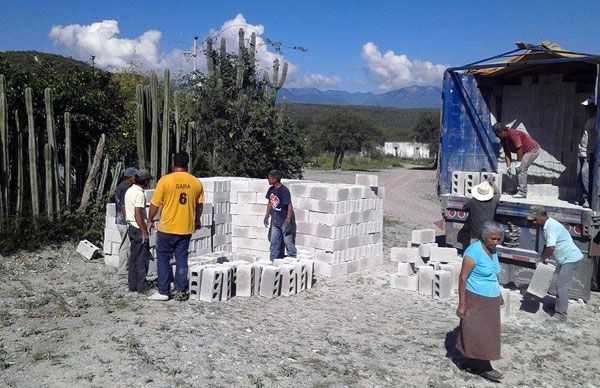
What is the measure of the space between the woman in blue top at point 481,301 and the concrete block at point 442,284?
283 centimetres

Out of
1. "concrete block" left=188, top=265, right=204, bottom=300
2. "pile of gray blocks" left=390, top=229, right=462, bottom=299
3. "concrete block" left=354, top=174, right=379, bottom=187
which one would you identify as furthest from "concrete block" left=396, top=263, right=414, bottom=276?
"concrete block" left=188, top=265, right=204, bottom=300

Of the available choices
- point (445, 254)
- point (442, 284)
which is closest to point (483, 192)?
point (445, 254)

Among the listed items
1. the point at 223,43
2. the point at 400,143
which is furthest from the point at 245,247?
the point at 400,143

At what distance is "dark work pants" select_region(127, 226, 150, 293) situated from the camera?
300 inches

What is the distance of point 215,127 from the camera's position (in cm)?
1641

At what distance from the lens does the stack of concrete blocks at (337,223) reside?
9.27 metres

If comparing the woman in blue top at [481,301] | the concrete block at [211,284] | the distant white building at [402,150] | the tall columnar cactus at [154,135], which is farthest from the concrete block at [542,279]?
the distant white building at [402,150]

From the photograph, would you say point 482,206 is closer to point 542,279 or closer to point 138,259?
point 542,279

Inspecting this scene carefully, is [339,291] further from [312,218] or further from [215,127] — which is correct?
[215,127]

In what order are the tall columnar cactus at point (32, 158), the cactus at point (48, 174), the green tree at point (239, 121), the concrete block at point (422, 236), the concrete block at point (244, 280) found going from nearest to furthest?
1. the concrete block at point (244, 280)
2. the concrete block at point (422, 236)
3. the tall columnar cactus at point (32, 158)
4. the cactus at point (48, 174)
5. the green tree at point (239, 121)

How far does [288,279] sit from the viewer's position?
800 cm

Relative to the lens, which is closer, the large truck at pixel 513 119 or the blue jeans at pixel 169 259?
the blue jeans at pixel 169 259

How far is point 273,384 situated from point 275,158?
12332mm

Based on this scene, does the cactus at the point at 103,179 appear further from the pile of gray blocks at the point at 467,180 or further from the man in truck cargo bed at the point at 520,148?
the man in truck cargo bed at the point at 520,148
